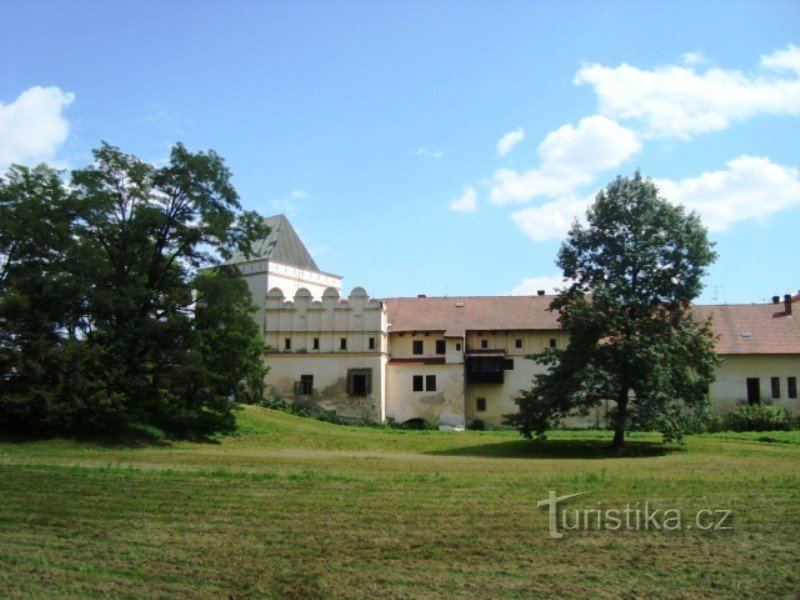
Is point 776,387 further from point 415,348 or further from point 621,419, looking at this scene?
point 621,419

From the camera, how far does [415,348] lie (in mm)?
57438

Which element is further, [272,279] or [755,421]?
[272,279]

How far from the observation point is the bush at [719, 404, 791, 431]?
148 feet

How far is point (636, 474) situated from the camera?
20438 mm

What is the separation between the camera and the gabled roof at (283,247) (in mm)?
60031

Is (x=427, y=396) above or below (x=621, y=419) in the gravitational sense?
above

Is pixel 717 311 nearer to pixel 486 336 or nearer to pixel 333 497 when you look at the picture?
pixel 486 336

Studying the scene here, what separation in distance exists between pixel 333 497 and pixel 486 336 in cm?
4179

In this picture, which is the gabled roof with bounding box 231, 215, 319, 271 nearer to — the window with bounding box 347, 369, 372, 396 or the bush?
the window with bounding box 347, 369, 372, 396

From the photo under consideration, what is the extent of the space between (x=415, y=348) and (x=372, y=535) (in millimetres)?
44670

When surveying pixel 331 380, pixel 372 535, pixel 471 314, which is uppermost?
pixel 471 314

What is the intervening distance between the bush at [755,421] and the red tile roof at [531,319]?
7.14m

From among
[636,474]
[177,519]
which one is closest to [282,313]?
[636,474]

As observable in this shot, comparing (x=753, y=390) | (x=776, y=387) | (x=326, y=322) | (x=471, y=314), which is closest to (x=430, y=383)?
(x=471, y=314)
